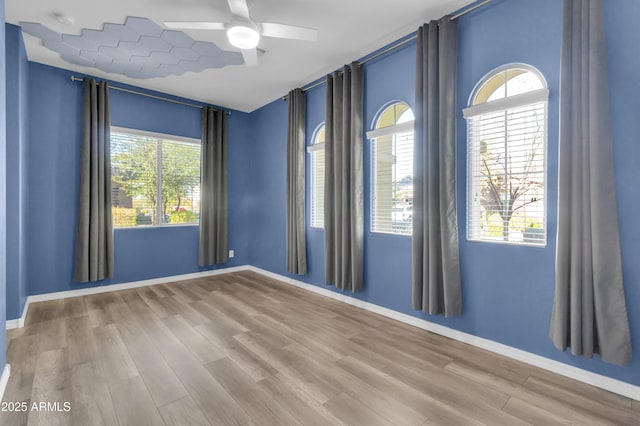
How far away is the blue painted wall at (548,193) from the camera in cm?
187

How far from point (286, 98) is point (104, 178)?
276 cm

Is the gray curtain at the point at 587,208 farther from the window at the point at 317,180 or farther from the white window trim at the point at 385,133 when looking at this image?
the window at the point at 317,180

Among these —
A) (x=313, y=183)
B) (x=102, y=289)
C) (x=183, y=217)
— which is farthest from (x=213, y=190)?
(x=102, y=289)

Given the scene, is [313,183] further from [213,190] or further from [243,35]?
[243,35]

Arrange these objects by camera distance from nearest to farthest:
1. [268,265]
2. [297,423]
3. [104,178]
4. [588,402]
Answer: [297,423], [588,402], [104,178], [268,265]

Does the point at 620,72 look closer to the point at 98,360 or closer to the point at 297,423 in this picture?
the point at 297,423

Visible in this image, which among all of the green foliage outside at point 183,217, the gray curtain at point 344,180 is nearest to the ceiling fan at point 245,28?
the gray curtain at point 344,180

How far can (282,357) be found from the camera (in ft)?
7.73

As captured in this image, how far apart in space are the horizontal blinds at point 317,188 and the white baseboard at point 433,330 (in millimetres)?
950

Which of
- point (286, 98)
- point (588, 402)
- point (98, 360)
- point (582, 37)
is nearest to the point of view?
point (588, 402)

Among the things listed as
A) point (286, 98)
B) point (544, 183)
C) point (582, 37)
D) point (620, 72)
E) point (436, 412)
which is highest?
point (286, 98)

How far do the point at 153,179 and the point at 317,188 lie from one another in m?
2.49

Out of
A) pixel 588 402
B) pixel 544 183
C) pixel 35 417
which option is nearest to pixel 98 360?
pixel 35 417

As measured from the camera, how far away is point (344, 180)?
11.5 ft
